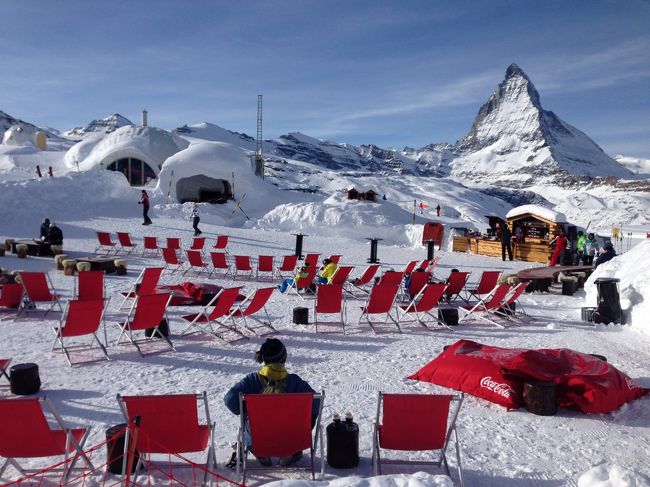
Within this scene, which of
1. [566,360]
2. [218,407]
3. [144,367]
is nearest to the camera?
[218,407]

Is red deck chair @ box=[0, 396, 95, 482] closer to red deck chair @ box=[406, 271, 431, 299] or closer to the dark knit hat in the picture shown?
the dark knit hat

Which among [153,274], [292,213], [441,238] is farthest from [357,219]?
[153,274]

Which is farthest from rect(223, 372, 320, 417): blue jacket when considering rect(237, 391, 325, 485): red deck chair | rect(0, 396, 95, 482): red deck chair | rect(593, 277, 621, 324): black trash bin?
rect(593, 277, 621, 324): black trash bin

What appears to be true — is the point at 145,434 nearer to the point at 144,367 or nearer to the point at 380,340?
the point at 144,367

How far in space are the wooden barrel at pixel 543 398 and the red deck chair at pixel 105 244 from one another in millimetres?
11985

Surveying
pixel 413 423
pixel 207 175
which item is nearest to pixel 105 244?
pixel 413 423

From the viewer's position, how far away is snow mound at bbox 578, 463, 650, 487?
3076 millimetres

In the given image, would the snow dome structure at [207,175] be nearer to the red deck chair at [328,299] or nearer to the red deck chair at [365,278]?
the red deck chair at [365,278]

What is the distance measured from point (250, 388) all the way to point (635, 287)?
7.17 meters

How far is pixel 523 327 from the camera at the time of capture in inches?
328


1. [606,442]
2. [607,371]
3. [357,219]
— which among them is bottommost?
[606,442]

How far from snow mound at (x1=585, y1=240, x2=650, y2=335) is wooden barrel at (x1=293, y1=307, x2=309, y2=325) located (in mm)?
4924

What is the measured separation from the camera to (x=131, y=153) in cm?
3697

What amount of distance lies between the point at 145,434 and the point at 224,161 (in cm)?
3020
